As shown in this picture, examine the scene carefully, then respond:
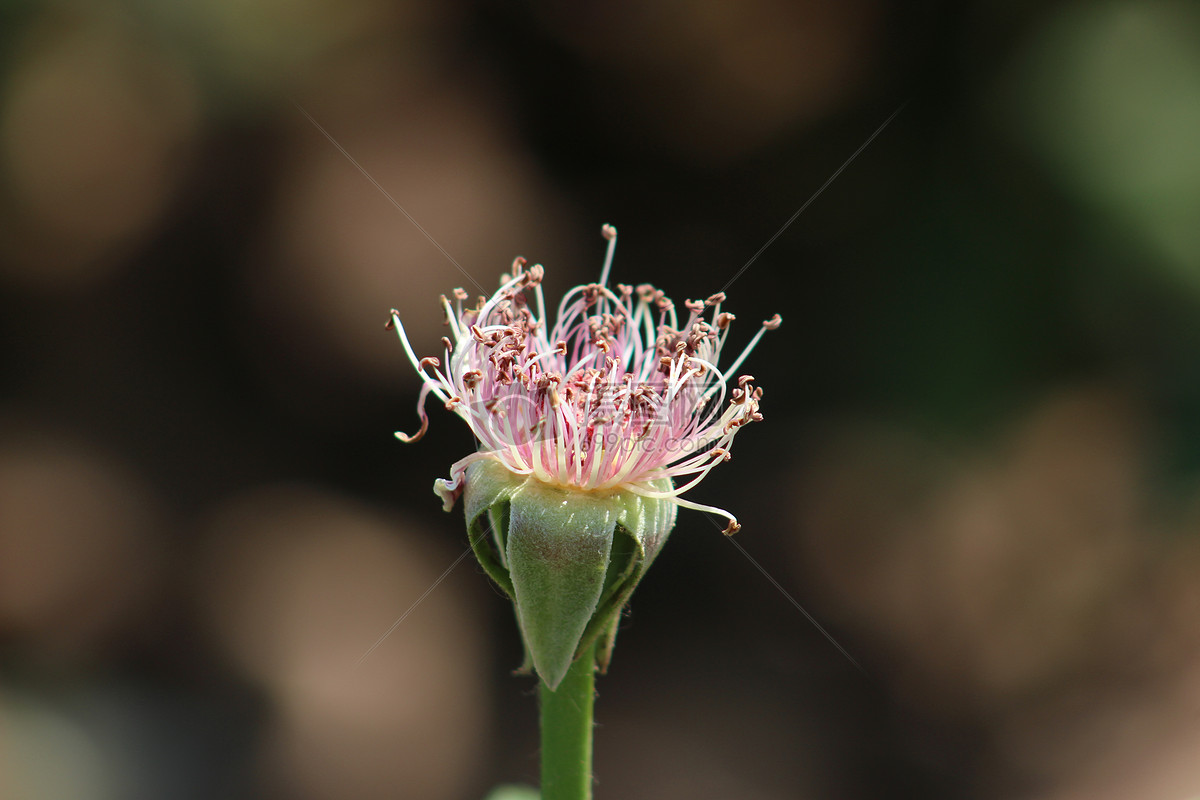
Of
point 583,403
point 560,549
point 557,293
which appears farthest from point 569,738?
point 557,293

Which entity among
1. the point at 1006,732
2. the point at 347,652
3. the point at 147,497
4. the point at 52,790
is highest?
the point at 147,497

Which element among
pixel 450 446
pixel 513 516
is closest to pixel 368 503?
pixel 450 446

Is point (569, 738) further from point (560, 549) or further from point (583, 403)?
point (583, 403)

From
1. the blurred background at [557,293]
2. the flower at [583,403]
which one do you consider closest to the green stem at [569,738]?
the flower at [583,403]

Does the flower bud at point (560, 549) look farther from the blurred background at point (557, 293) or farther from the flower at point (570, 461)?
the blurred background at point (557, 293)

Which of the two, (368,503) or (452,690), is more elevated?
(368,503)

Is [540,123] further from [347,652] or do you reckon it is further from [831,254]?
[347,652]
